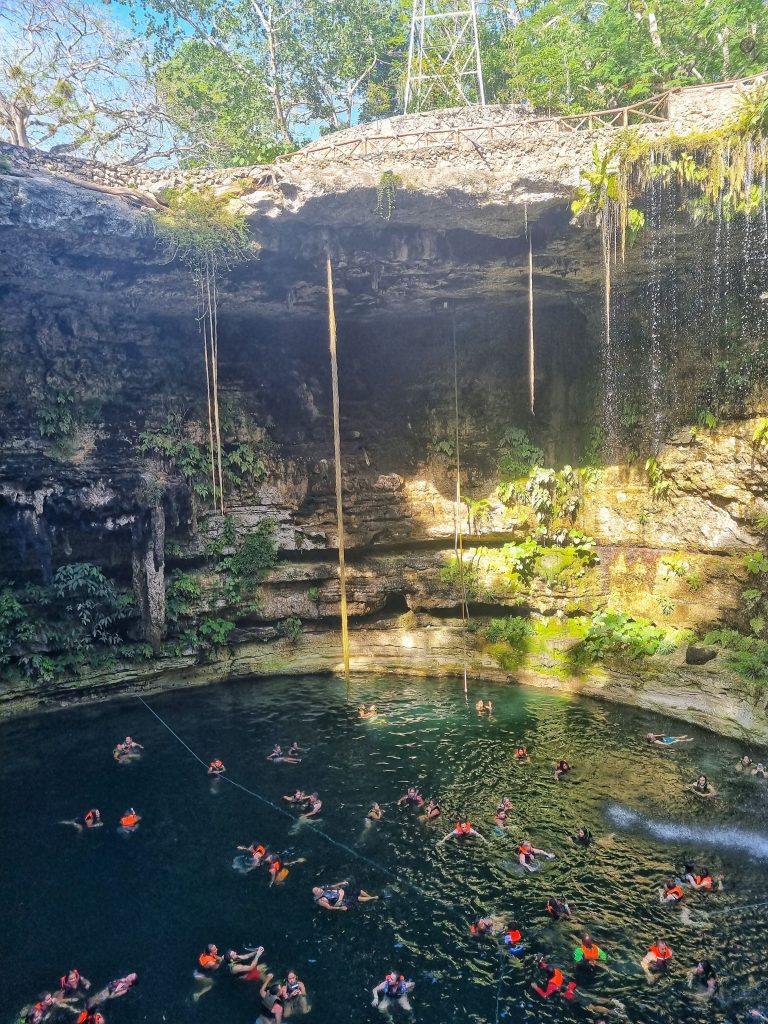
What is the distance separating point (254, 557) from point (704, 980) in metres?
18.4

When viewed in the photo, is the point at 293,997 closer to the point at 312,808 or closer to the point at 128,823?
the point at 312,808

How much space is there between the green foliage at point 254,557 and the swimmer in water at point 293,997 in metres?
15.7

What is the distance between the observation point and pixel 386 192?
60.8 feet

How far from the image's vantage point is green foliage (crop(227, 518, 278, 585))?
79.0 feet

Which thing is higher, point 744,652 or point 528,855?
point 744,652

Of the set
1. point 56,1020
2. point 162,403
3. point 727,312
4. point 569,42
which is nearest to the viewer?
point 56,1020

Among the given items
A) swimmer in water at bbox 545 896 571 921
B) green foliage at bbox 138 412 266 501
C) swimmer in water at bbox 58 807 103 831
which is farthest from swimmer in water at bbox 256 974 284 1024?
green foliage at bbox 138 412 266 501

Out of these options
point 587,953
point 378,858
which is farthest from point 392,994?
point 378,858

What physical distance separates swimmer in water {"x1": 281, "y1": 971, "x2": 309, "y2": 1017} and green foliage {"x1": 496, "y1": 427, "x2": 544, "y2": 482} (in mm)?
19213

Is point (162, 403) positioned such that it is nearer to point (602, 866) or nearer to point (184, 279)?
point (184, 279)

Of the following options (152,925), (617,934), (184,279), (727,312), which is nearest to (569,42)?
(727,312)

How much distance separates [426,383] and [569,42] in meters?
15.3

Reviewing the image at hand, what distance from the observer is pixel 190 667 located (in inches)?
896

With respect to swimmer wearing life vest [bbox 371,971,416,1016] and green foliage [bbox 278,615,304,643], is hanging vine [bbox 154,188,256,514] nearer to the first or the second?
green foliage [bbox 278,615,304,643]
